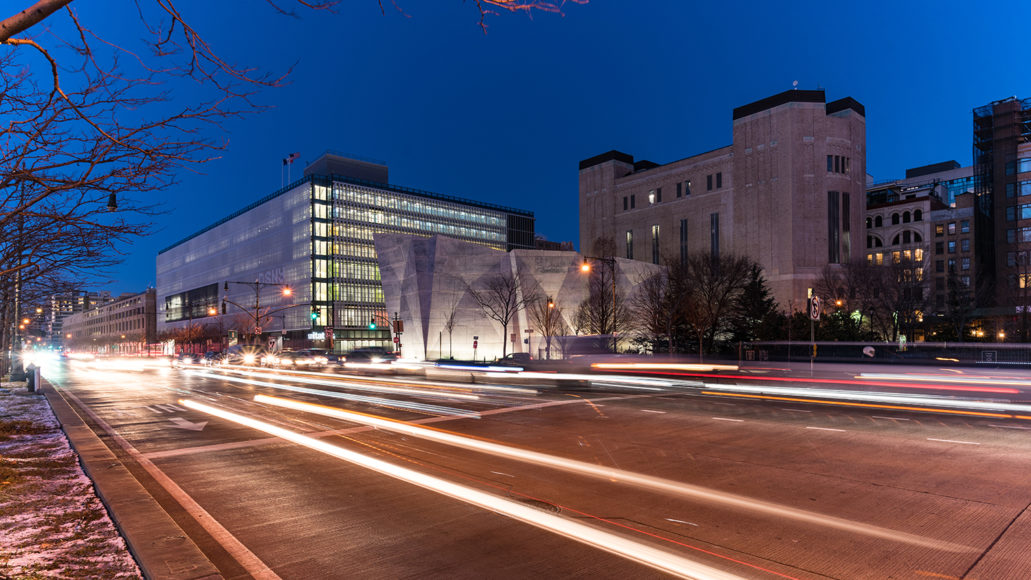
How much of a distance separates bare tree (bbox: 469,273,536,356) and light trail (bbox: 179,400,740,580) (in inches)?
1880

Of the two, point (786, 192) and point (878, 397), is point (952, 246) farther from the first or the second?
point (878, 397)

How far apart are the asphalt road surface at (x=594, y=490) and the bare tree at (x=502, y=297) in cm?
4226

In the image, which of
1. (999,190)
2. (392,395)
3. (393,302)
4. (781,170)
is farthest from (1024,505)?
(999,190)

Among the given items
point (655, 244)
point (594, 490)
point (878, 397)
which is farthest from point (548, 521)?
point (655, 244)

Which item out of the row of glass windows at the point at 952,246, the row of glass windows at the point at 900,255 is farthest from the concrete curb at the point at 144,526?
the row of glass windows at the point at 952,246

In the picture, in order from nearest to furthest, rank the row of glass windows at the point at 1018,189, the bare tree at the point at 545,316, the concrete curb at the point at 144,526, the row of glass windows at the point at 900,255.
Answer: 1. the concrete curb at the point at 144,526
2. the bare tree at the point at 545,316
3. the row of glass windows at the point at 1018,189
4. the row of glass windows at the point at 900,255

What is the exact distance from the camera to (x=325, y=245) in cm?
10462

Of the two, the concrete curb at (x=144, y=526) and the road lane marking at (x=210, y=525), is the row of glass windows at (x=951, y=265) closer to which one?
the road lane marking at (x=210, y=525)

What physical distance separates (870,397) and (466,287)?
4599 cm

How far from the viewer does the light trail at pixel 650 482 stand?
21.9 feet

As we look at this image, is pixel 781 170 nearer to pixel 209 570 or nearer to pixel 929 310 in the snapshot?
pixel 929 310

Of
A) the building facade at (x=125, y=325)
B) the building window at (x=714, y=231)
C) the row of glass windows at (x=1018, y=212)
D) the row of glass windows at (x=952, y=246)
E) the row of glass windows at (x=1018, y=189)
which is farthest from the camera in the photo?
the building facade at (x=125, y=325)

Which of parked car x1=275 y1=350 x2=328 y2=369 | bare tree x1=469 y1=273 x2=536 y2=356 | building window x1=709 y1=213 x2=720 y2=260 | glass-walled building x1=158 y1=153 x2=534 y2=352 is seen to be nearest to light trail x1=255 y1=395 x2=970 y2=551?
parked car x1=275 y1=350 x2=328 y2=369

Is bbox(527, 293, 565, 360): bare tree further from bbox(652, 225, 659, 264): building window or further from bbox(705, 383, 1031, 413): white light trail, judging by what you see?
bbox(652, 225, 659, 264): building window
